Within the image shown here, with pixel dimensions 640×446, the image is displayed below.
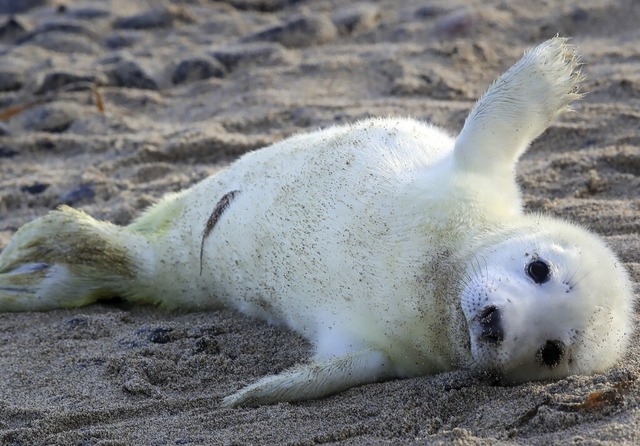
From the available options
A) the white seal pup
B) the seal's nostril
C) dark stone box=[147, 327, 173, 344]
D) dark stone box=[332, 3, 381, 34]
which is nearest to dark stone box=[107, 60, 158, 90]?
dark stone box=[332, 3, 381, 34]

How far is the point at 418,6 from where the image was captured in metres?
8.06

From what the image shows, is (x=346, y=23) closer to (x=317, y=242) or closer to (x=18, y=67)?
(x=18, y=67)

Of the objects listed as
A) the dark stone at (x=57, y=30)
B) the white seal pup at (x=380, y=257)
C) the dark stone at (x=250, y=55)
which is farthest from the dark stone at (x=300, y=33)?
the white seal pup at (x=380, y=257)

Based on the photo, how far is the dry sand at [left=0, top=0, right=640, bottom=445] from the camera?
3.00 m

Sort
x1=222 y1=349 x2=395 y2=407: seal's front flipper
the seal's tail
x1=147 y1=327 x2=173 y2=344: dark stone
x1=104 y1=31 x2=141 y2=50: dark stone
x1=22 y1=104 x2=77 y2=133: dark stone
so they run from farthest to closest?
x1=104 y1=31 x2=141 y2=50: dark stone → x1=22 y1=104 x2=77 y2=133: dark stone → the seal's tail → x1=147 y1=327 x2=173 y2=344: dark stone → x1=222 y1=349 x2=395 y2=407: seal's front flipper

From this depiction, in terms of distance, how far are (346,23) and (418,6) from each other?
653 mm

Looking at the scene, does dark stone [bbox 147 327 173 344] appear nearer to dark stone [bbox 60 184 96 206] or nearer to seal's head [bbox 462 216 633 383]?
seal's head [bbox 462 216 633 383]

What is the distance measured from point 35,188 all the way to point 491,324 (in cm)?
353

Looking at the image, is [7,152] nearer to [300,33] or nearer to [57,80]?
[57,80]

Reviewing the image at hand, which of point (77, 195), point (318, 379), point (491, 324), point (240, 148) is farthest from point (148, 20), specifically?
point (491, 324)

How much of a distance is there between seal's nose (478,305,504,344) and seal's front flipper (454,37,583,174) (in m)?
0.78

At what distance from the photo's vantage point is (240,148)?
231 inches

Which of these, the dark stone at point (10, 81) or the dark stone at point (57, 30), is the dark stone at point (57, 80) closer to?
the dark stone at point (10, 81)

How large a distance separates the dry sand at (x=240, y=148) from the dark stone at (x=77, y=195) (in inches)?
0.4
